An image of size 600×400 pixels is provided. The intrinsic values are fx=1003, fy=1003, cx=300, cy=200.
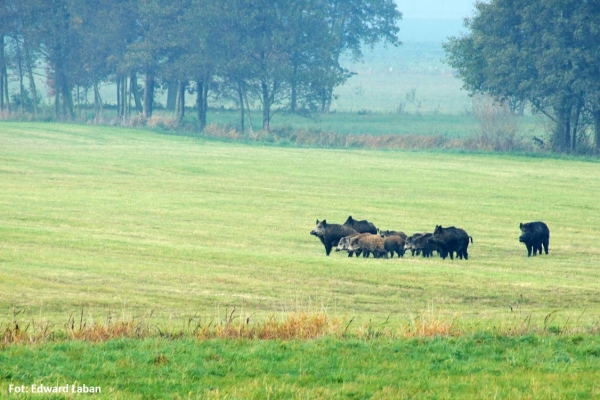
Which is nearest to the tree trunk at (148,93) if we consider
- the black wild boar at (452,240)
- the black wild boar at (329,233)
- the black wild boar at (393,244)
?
the black wild boar at (329,233)

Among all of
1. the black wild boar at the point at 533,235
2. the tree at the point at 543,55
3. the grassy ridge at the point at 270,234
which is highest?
the tree at the point at 543,55

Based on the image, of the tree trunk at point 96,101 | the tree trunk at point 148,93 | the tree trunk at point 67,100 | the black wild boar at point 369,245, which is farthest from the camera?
the tree trunk at point 96,101

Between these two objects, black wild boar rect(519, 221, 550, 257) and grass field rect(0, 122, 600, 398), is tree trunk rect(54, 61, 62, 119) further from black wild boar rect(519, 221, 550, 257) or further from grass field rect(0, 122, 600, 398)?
black wild boar rect(519, 221, 550, 257)

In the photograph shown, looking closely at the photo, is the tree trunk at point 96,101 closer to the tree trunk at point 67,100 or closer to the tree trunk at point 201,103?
the tree trunk at point 67,100

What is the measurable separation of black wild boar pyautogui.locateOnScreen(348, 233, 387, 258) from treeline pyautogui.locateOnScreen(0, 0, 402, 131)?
182ft

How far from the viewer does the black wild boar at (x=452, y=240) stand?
85.1ft

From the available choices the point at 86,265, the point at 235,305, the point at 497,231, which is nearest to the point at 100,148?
the point at 497,231

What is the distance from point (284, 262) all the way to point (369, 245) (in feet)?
11.6

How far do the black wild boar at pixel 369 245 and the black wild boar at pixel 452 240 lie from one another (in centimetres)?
144

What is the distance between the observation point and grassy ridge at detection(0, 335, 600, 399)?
10969 mm

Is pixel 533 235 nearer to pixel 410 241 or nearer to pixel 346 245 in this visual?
pixel 410 241

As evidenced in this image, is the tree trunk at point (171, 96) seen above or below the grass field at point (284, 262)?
above

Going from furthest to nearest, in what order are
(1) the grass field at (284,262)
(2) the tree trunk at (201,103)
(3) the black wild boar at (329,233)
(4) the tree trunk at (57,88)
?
(4) the tree trunk at (57,88) < (2) the tree trunk at (201,103) < (3) the black wild boar at (329,233) < (1) the grass field at (284,262)

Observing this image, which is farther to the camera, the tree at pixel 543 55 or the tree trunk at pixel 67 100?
the tree trunk at pixel 67 100
